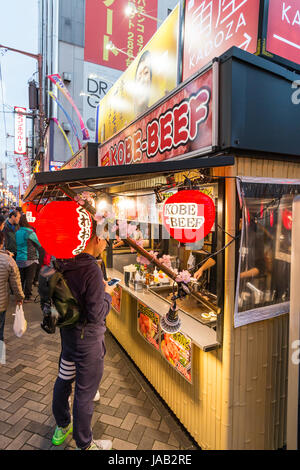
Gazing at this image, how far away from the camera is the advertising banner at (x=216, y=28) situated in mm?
2935

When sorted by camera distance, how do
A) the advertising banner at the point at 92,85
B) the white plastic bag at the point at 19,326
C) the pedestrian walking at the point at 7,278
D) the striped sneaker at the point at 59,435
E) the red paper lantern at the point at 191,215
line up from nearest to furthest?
the red paper lantern at the point at 191,215, the striped sneaker at the point at 59,435, the white plastic bag at the point at 19,326, the pedestrian walking at the point at 7,278, the advertising banner at the point at 92,85

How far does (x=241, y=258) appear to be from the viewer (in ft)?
8.85

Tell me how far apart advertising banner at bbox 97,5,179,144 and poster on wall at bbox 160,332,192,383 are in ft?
11.3

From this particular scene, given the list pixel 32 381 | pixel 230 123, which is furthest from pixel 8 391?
pixel 230 123

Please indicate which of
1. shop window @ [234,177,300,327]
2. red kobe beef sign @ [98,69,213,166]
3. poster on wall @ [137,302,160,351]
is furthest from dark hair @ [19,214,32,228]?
shop window @ [234,177,300,327]

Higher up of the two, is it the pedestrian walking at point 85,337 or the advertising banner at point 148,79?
the advertising banner at point 148,79

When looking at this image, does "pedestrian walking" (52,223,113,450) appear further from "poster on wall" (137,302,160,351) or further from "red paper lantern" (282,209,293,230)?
"red paper lantern" (282,209,293,230)

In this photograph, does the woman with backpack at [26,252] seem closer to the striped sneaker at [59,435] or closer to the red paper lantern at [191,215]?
the striped sneaker at [59,435]

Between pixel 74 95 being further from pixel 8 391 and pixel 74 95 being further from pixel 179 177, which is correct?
pixel 8 391

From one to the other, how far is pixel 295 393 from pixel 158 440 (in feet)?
6.24

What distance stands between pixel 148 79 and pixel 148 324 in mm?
4808

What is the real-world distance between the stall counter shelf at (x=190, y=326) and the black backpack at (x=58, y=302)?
1.40m

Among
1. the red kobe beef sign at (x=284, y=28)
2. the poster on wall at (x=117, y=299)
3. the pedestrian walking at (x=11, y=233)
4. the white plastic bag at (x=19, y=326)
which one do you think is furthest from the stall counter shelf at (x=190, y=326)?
the pedestrian walking at (x=11, y=233)

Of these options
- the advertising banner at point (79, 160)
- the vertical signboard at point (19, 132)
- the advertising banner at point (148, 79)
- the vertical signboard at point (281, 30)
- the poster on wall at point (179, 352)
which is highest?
the vertical signboard at point (19, 132)
